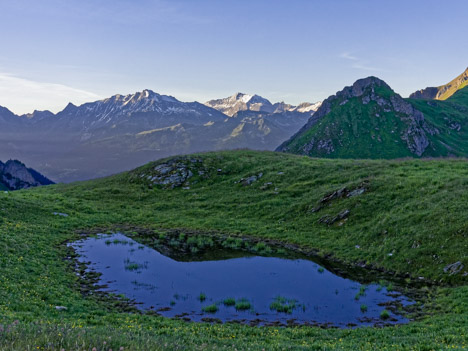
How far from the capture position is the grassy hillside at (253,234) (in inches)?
570

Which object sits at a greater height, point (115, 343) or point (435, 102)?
point (435, 102)

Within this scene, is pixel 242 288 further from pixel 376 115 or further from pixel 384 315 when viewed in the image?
pixel 376 115

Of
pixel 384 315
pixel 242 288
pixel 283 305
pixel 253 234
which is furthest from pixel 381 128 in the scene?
pixel 283 305

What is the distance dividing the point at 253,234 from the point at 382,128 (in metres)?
142

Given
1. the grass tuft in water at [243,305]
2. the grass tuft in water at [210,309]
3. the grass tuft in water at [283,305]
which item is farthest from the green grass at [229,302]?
the grass tuft in water at [283,305]

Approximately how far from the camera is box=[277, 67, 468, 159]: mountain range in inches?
5817

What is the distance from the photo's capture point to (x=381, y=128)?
163 meters

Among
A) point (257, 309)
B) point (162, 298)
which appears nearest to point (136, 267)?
point (162, 298)

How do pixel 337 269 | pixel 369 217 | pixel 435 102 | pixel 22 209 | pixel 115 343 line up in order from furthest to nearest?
pixel 435 102, pixel 22 209, pixel 369 217, pixel 337 269, pixel 115 343

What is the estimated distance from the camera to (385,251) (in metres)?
32.6

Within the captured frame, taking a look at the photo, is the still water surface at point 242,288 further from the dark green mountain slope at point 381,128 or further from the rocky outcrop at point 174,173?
the dark green mountain slope at point 381,128

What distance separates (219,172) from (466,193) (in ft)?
169

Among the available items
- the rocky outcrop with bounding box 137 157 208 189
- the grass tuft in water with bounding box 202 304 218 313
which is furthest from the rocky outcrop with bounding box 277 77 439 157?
the grass tuft in water with bounding box 202 304 218 313

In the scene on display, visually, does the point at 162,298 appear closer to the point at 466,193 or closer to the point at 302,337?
the point at 302,337
